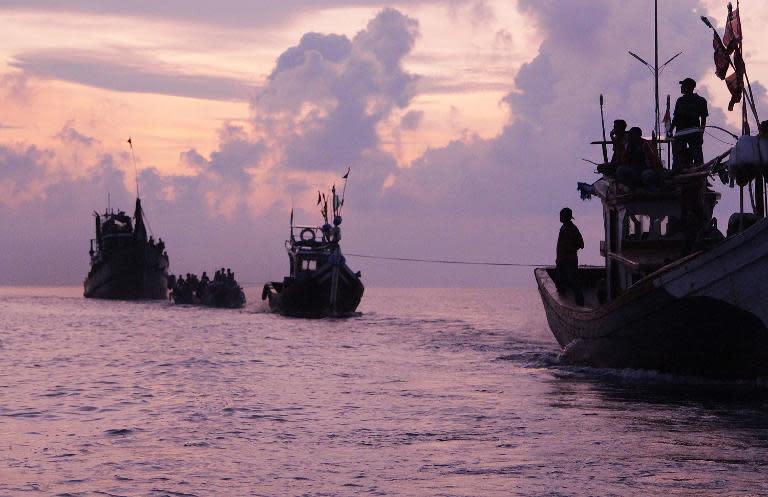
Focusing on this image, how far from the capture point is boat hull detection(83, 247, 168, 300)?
10400cm

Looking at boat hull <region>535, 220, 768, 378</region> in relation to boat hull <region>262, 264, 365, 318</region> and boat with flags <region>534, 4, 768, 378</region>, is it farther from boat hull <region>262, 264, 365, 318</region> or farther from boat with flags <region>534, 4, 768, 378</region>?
boat hull <region>262, 264, 365, 318</region>

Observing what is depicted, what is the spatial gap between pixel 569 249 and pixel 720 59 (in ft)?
20.6

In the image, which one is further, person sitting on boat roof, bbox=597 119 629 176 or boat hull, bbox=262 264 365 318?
boat hull, bbox=262 264 365 318

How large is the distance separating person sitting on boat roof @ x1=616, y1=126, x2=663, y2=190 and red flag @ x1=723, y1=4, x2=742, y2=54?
3.14 metres

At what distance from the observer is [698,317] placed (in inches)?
685

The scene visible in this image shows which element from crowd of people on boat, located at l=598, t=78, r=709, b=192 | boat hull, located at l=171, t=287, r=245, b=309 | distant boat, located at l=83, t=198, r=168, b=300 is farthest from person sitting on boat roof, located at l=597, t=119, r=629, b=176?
distant boat, located at l=83, t=198, r=168, b=300

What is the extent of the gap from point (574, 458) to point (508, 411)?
4469mm

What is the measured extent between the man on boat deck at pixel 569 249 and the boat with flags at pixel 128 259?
83.6m

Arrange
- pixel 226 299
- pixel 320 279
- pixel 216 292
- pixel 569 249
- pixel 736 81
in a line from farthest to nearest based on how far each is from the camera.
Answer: pixel 216 292
pixel 226 299
pixel 320 279
pixel 569 249
pixel 736 81

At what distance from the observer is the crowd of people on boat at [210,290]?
8188 centimetres

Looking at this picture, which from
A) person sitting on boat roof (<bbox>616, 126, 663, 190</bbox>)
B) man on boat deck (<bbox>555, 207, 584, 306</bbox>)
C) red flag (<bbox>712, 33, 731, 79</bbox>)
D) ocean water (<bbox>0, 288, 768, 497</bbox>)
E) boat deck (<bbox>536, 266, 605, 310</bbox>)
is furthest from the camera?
boat deck (<bbox>536, 266, 605, 310</bbox>)

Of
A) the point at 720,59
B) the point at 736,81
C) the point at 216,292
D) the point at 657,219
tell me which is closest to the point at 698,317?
the point at 657,219

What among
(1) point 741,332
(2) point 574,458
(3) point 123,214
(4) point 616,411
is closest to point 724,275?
(1) point 741,332

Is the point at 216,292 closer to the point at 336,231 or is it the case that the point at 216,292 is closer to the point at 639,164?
the point at 336,231
